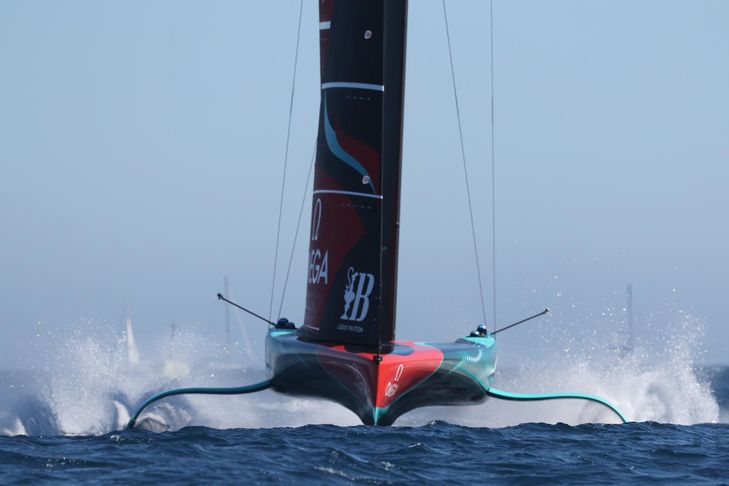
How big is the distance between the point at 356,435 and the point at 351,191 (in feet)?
9.26

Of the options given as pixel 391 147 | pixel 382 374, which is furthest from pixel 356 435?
pixel 391 147

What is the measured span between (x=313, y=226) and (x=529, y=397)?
11.2ft

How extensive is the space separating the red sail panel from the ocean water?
1280 mm

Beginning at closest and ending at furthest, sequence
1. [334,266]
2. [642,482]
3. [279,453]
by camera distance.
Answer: [642,482] → [279,453] → [334,266]

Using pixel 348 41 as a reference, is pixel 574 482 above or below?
below

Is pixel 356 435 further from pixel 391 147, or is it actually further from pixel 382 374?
pixel 391 147

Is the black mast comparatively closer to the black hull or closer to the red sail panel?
the red sail panel

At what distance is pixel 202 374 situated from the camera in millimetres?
18406

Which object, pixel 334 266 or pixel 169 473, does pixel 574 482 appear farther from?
pixel 334 266

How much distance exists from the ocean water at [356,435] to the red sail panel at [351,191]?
128cm

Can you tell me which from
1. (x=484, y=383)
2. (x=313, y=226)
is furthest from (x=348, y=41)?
(x=484, y=383)

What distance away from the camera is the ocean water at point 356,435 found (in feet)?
35.9

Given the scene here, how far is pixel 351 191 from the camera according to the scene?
577 inches

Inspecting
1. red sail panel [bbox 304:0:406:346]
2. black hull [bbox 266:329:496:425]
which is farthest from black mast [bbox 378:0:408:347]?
black hull [bbox 266:329:496:425]
